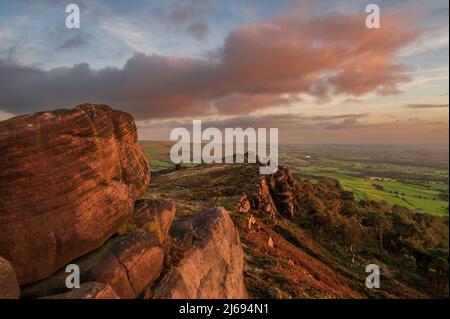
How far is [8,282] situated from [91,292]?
3.67m

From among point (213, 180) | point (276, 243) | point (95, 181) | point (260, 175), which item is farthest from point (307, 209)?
point (95, 181)

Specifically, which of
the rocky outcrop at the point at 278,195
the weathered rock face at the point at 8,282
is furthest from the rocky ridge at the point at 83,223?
the rocky outcrop at the point at 278,195

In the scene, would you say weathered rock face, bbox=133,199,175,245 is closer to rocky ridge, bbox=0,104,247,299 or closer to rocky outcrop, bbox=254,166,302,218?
rocky ridge, bbox=0,104,247,299

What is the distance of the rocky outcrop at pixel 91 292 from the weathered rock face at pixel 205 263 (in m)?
3.05

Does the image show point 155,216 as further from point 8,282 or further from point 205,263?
point 8,282

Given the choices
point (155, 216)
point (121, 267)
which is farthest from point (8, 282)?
point (155, 216)

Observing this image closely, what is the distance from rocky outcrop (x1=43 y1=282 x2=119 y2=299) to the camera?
497 inches

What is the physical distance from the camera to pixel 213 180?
320 feet

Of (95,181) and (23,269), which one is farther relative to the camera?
(95,181)

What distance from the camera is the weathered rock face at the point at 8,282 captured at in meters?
12.5

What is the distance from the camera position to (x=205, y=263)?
19891mm

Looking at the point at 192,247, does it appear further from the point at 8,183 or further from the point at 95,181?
Answer: the point at 8,183

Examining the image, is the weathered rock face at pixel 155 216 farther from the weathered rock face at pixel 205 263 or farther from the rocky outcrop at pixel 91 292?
the rocky outcrop at pixel 91 292
